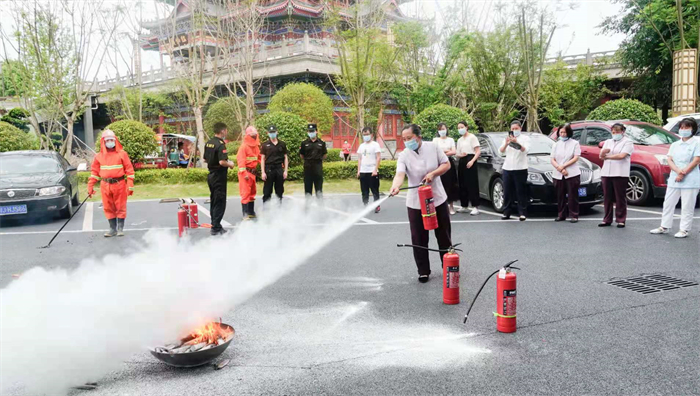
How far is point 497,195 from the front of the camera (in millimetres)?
11484

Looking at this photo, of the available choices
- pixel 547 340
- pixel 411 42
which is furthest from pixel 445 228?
pixel 411 42

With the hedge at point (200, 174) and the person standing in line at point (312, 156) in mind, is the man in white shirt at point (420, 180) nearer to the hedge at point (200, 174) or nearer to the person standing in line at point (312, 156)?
the person standing in line at point (312, 156)

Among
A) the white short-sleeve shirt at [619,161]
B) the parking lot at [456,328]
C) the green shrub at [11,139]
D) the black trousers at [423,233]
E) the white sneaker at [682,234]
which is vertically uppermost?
the green shrub at [11,139]

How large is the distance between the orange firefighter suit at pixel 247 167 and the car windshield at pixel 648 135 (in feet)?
27.8

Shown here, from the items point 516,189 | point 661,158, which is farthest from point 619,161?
point 661,158

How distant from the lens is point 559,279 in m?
6.23

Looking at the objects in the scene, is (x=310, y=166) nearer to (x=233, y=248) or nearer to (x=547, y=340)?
(x=233, y=248)

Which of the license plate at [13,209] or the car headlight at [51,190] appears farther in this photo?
the car headlight at [51,190]

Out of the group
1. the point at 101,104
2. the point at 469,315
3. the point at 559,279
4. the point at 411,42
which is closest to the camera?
the point at 469,315

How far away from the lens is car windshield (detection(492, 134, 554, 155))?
1156 cm

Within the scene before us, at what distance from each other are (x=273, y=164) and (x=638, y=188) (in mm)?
8013

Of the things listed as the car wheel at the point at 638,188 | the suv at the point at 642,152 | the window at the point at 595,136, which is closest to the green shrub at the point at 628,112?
the suv at the point at 642,152

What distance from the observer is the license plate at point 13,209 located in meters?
10.7

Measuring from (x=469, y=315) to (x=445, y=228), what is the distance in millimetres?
1413
